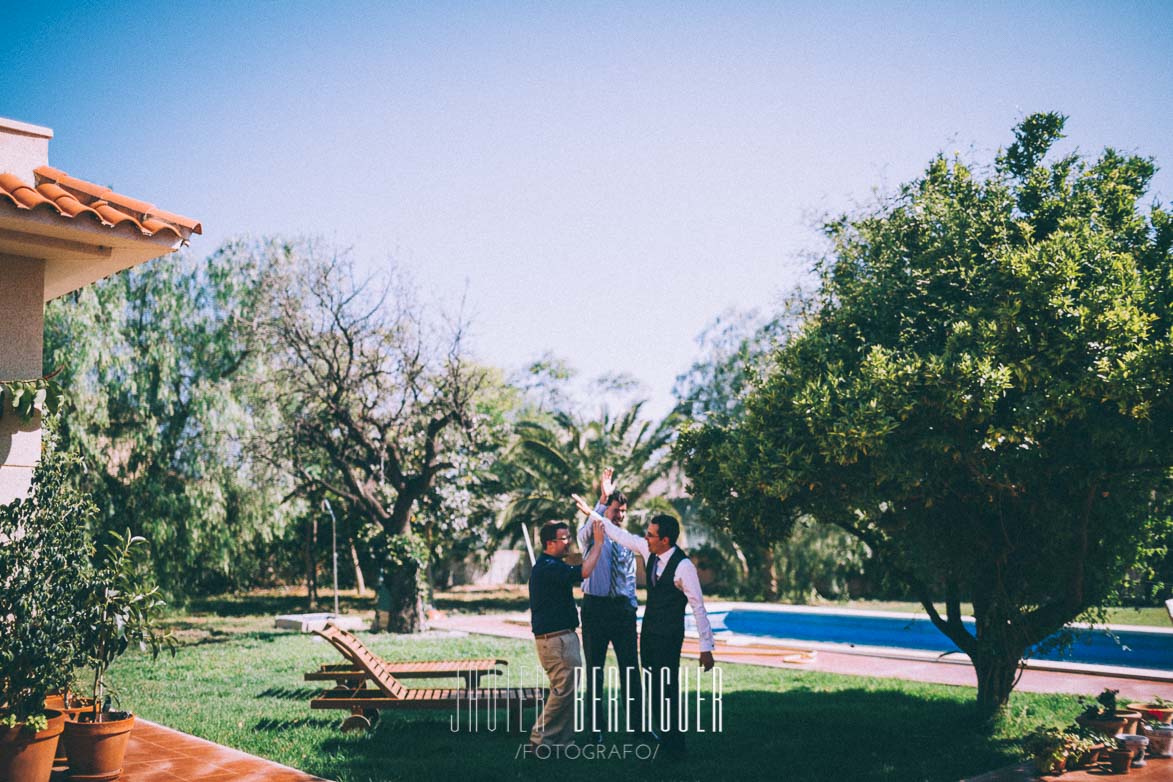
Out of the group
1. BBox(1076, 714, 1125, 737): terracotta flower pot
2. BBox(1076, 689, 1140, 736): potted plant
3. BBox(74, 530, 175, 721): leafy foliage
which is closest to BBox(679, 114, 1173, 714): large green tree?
BBox(1076, 689, 1140, 736): potted plant

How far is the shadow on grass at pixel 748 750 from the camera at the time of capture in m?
7.11

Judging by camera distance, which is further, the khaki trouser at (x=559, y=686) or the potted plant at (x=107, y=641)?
the khaki trouser at (x=559, y=686)

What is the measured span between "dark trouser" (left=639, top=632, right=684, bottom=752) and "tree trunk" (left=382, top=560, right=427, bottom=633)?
39.2ft

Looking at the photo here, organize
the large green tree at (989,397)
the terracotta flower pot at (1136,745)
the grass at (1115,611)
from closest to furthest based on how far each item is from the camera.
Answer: the large green tree at (989,397) → the terracotta flower pot at (1136,745) → the grass at (1115,611)

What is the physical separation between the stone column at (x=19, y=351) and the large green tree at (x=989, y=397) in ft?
19.8

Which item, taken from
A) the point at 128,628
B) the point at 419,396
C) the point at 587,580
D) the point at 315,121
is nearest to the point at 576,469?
the point at 419,396

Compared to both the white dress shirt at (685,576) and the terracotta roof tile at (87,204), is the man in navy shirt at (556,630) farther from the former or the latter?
the terracotta roof tile at (87,204)

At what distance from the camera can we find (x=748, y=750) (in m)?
7.98

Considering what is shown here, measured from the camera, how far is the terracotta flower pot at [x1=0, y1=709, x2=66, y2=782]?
237 inches

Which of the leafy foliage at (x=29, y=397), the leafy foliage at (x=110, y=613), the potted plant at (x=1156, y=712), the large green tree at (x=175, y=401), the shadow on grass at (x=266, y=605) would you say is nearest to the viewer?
→ the leafy foliage at (x=29, y=397)

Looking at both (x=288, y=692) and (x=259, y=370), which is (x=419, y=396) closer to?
(x=259, y=370)

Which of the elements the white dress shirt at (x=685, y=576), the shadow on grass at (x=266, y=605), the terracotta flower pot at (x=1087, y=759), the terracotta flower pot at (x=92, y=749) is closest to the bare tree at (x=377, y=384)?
the shadow on grass at (x=266, y=605)

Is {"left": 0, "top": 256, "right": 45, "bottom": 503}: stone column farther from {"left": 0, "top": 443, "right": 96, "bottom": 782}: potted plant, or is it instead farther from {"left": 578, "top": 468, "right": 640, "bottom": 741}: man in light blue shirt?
{"left": 578, "top": 468, "right": 640, "bottom": 741}: man in light blue shirt

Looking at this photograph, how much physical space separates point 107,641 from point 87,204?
11.5 ft
